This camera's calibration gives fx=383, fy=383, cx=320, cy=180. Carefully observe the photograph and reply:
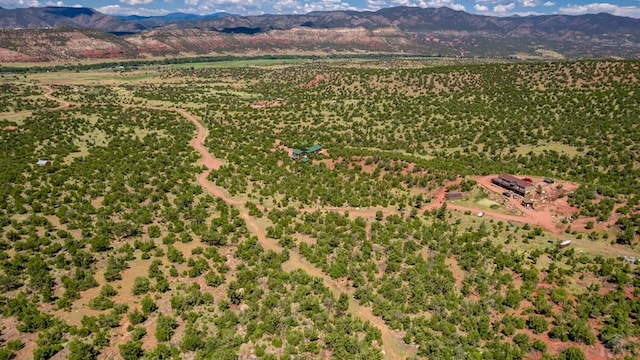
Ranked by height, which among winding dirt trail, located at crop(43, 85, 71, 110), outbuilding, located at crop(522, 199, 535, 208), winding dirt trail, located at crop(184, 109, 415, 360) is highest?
winding dirt trail, located at crop(43, 85, 71, 110)

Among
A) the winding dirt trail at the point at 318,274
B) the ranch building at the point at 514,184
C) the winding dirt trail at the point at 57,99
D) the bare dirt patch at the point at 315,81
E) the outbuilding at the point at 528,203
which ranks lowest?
the winding dirt trail at the point at 318,274

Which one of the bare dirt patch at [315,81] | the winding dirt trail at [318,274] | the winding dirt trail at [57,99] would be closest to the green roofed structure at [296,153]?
the winding dirt trail at [318,274]

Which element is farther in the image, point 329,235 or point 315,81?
point 315,81

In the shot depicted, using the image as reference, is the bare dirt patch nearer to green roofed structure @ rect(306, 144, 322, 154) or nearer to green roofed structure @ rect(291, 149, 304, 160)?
green roofed structure @ rect(306, 144, 322, 154)

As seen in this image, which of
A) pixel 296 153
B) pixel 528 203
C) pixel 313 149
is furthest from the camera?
pixel 313 149

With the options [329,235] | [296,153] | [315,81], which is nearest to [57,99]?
[315,81]

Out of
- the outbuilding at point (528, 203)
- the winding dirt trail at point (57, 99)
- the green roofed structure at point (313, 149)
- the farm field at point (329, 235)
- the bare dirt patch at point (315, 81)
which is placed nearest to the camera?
the farm field at point (329, 235)

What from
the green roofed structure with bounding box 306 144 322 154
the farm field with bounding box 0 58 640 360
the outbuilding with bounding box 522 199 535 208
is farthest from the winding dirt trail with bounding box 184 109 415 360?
the outbuilding with bounding box 522 199 535 208

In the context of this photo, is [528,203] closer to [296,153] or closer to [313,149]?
[313,149]

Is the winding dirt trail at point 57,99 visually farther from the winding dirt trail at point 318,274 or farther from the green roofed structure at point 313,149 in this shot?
the green roofed structure at point 313,149
